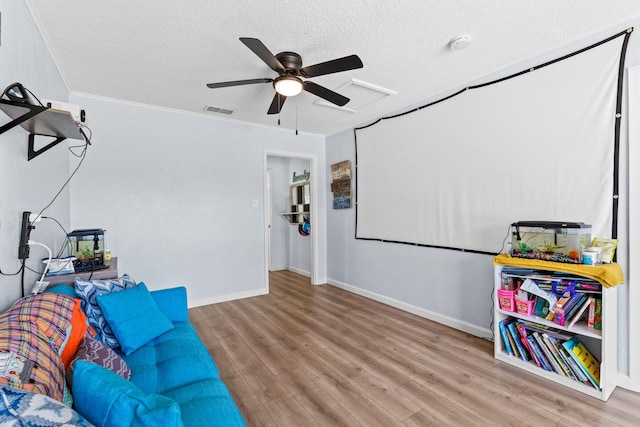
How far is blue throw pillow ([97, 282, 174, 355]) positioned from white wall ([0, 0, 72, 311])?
46 centimetres

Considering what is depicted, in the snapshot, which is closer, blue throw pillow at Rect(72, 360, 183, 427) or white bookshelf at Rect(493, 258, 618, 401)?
blue throw pillow at Rect(72, 360, 183, 427)

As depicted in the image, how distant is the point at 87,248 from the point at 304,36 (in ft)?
8.29

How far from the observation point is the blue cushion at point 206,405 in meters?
1.17

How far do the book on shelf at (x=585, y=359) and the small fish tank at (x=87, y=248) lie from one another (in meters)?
3.55

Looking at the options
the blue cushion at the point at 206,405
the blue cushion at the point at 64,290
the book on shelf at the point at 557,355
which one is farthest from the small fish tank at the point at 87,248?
the book on shelf at the point at 557,355

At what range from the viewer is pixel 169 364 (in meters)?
1.60

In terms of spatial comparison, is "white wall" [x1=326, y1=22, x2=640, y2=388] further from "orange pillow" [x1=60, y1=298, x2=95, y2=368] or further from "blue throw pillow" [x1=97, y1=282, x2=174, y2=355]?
"orange pillow" [x1=60, y1=298, x2=95, y2=368]

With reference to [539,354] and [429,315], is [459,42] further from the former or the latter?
[429,315]

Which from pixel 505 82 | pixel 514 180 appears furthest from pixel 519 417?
pixel 505 82

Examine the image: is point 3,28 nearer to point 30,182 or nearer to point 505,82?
point 30,182

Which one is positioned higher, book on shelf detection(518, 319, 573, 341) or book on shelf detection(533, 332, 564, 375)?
book on shelf detection(518, 319, 573, 341)

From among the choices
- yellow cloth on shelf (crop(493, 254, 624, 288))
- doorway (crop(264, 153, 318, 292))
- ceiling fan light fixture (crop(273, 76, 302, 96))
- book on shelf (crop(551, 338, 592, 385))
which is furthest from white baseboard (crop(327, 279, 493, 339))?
ceiling fan light fixture (crop(273, 76, 302, 96))

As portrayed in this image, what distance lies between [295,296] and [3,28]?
3684mm

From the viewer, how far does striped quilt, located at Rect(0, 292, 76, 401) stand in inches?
39.1
